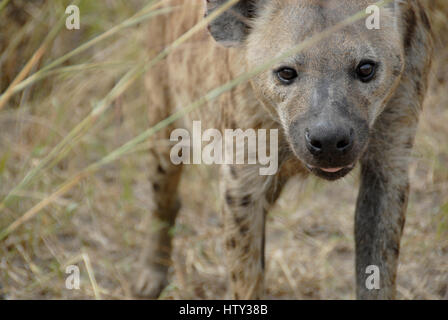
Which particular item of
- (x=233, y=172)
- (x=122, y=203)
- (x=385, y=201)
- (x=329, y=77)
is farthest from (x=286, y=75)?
(x=122, y=203)

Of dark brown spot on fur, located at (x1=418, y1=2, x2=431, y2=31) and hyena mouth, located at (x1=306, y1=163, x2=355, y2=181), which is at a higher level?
dark brown spot on fur, located at (x1=418, y1=2, x2=431, y2=31)

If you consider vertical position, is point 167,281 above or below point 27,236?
below

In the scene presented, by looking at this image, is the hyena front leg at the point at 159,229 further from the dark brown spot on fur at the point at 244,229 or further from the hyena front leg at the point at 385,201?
the hyena front leg at the point at 385,201

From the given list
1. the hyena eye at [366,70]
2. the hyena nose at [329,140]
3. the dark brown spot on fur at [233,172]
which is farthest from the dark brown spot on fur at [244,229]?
the hyena eye at [366,70]

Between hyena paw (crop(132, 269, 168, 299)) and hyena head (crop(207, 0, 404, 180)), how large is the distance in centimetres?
158

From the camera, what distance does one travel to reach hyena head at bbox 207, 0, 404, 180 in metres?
2.19

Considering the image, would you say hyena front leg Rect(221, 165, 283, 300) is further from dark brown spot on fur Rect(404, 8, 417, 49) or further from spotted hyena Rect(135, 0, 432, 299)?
dark brown spot on fur Rect(404, 8, 417, 49)

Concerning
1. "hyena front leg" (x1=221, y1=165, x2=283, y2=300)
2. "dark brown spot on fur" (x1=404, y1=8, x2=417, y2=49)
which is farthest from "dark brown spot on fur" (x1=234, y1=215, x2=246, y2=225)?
"dark brown spot on fur" (x1=404, y1=8, x2=417, y2=49)

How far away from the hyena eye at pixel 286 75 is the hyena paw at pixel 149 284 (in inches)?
68.3

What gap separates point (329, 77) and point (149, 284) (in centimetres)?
189

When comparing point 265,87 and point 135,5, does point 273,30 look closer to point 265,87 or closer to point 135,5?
point 265,87

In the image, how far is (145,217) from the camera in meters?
4.22

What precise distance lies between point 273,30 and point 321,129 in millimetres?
470

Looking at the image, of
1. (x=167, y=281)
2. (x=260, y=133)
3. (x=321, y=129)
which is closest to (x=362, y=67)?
(x=321, y=129)
